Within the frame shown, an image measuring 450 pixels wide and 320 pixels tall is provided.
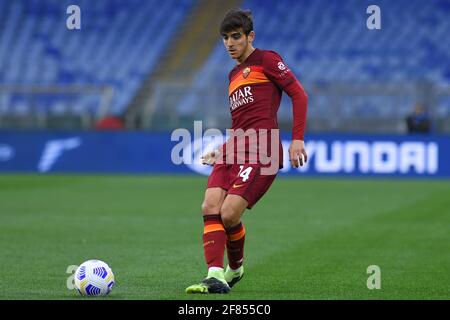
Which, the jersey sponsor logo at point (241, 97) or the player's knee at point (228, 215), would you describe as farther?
the jersey sponsor logo at point (241, 97)

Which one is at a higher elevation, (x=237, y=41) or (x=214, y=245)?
(x=237, y=41)

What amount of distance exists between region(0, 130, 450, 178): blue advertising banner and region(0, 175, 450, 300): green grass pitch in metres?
2.29

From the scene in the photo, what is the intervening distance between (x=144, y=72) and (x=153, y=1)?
3333mm

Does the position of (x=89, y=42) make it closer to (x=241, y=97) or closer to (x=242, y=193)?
(x=241, y=97)

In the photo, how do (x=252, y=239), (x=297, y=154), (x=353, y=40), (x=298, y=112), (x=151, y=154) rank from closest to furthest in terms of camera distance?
(x=297, y=154)
(x=298, y=112)
(x=252, y=239)
(x=151, y=154)
(x=353, y=40)

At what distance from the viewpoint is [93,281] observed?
779 centimetres

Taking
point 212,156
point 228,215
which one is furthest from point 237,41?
point 228,215

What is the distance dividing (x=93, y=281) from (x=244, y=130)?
170cm

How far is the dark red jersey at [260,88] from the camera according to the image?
319 inches

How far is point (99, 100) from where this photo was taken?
2939 centimetres

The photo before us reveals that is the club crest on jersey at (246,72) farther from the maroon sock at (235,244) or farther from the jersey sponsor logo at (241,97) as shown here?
the maroon sock at (235,244)

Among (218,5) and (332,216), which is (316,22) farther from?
(332,216)

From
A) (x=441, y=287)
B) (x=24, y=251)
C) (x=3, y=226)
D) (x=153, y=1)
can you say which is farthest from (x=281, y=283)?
(x=153, y=1)

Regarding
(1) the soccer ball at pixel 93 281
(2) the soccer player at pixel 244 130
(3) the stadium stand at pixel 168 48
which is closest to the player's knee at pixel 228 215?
(2) the soccer player at pixel 244 130
